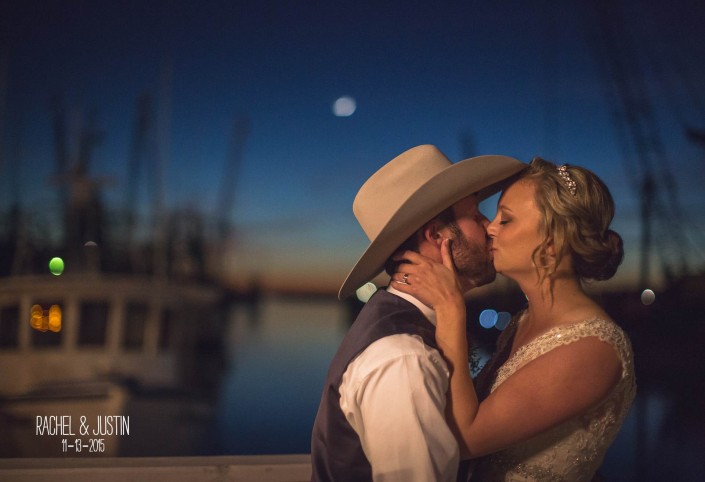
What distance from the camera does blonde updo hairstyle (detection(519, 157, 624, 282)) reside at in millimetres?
1370

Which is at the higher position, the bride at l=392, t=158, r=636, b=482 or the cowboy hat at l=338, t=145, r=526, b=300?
the cowboy hat at l=338, t=145, r=526, b=300

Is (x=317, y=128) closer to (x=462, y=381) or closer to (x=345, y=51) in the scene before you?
(x=345, y=51)

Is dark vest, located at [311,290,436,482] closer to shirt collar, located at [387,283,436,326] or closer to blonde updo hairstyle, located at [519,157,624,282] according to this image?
shirt collar, located at [387,283,436,326]

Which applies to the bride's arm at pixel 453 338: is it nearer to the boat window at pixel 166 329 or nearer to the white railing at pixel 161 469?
the white railing at pixel 161 469

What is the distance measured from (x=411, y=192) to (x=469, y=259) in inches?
7.4

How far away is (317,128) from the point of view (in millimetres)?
9445

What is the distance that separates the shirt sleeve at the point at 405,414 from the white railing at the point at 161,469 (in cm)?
151

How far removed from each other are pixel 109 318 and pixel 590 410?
Result: 685 cm

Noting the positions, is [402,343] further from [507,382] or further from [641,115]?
[641,115]

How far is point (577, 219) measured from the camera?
1375 mm

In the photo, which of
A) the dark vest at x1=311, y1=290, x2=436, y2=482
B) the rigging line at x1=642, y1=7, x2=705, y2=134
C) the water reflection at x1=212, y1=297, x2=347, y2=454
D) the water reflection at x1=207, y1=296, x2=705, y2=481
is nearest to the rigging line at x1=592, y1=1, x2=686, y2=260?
the rigging line at x1=642, y1=7, x2=705, y2=134

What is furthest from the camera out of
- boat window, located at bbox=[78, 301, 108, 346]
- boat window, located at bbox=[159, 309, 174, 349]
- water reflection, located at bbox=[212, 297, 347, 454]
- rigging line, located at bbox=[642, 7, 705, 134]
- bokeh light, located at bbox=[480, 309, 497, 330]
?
water reflection, located at bbox=[212, 297, 347, 454]


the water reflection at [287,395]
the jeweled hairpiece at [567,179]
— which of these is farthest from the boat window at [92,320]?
the jeweled hairpiece at [567,179]

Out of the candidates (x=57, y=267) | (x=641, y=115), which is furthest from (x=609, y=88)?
(x=57, y=267)
